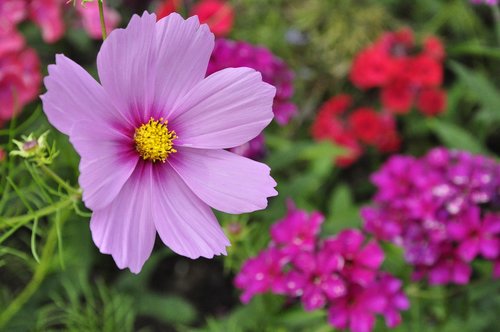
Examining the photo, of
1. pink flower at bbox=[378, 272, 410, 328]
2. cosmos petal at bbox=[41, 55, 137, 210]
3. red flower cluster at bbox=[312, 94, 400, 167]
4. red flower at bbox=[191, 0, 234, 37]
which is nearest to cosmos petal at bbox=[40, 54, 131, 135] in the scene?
cosmos petal at bbox=[41, 55, 137, 210]

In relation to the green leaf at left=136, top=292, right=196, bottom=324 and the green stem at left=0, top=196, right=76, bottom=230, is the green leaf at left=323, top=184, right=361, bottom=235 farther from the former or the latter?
the green stem at left=0, top=196, right=76, bottom=230

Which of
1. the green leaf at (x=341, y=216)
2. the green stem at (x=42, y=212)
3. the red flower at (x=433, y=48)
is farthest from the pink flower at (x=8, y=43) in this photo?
the red flower at (x=433, y=48)

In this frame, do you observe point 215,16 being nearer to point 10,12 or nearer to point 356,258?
point 10,12

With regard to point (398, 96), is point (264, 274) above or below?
above

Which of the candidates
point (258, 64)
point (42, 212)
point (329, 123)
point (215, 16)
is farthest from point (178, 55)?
point (329, 123)

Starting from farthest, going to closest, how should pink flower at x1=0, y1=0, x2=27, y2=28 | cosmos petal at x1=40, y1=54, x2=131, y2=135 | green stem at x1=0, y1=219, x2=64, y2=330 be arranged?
pink flower at x1=0, y1=0, x2=27, y2=28
green stem at x1=0, y1=219, x2=64, y2=330
cosmos petal at x1=40, y1=54, x2=131, y2=135

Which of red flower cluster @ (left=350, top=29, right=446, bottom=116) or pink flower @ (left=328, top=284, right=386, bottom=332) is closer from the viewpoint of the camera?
pink flower @ (left=328, top=284, right=386, bottom=332)

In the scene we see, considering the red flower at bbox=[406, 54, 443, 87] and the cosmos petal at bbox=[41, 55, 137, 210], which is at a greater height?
the cosmos petal at bbox=[41, 55, 137, 210]
